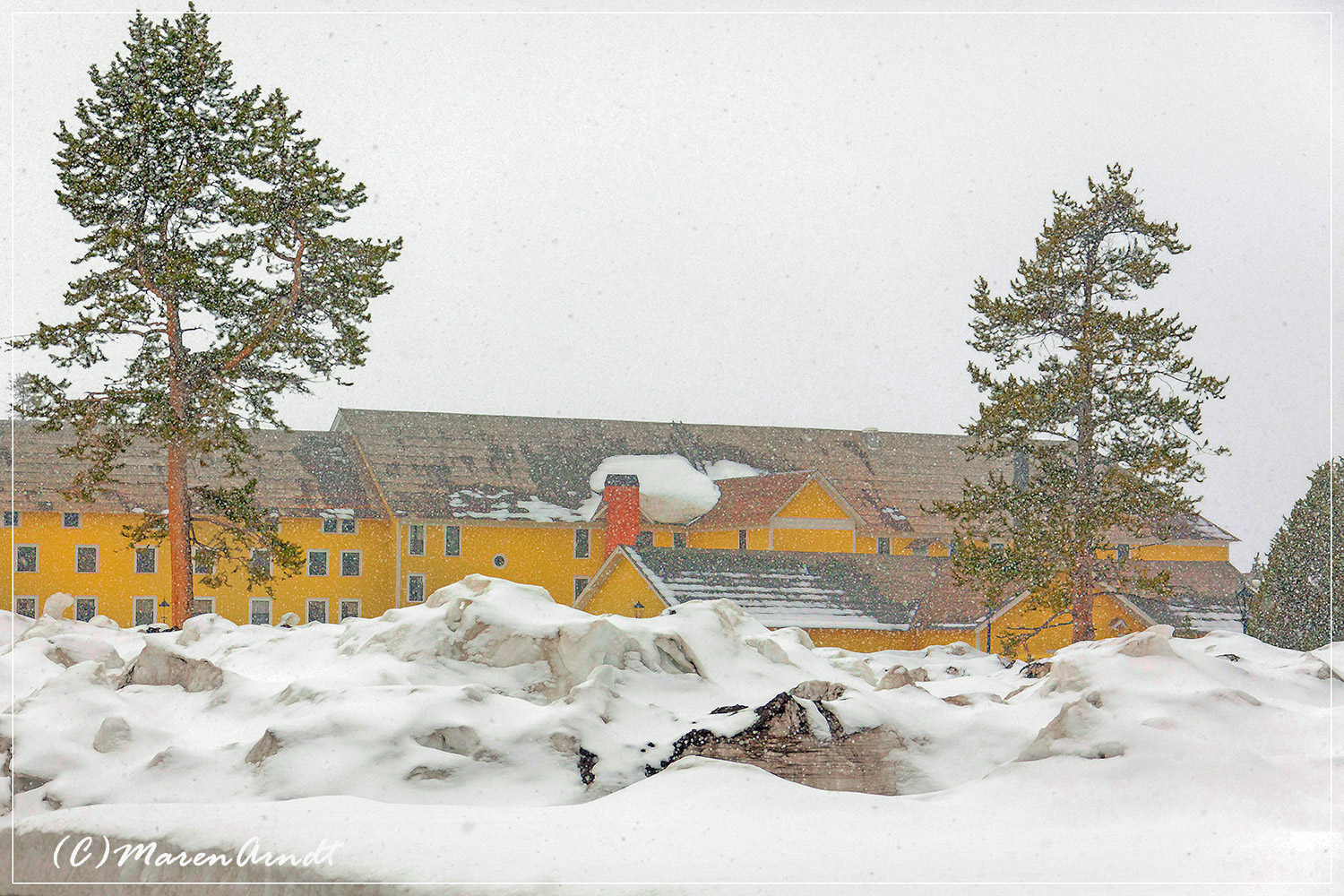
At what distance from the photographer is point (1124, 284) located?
29922 millimetres

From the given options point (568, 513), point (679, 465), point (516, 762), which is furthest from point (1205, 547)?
point (516, 762)

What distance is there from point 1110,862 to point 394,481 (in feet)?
144

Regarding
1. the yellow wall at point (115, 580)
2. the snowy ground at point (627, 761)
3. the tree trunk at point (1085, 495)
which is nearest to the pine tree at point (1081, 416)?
the tree trunk at point (1085, 495)

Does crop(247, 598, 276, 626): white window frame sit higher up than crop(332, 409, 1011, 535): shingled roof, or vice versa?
crop(332, 409, 1011, 535): shingled roof

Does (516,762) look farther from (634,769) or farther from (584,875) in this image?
(584,875)

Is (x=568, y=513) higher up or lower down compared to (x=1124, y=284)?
lower down

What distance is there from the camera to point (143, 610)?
1769 inches

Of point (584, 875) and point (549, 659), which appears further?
point (549, 659)

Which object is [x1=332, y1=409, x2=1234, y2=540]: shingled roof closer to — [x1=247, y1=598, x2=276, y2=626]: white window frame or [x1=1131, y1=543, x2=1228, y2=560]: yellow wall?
[x1=1131, y1=543, x2=1228, y2=560]: yellow wall

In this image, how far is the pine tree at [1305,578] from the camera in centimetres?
3309

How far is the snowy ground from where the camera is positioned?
6398 mm

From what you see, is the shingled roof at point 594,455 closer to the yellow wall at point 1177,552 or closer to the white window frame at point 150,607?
the yellow wall at point 1177,552

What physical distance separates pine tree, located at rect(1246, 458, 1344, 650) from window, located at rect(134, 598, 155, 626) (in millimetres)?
35522

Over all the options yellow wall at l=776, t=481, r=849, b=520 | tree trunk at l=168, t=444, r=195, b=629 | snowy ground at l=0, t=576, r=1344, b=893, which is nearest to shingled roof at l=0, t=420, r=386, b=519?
yellow wall at l=776, t=481, r=849, b=520
